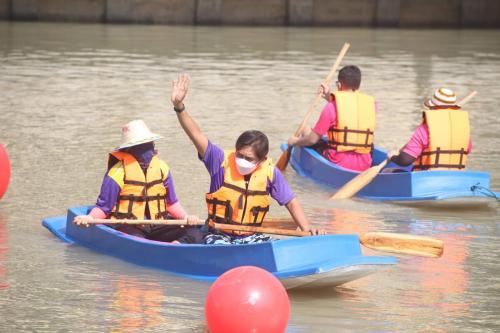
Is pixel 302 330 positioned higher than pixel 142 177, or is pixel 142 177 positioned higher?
pixel 142 177

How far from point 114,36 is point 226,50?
10.1ft

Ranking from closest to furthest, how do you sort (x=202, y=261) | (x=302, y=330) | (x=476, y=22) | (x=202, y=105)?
(x=302, y=330)
(x=202, y=261)
(x=202, y=105)
(x=476, y=22)

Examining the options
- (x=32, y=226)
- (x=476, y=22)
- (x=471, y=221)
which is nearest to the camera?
(x=32, y=226)

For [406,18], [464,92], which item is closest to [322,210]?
[464,92]

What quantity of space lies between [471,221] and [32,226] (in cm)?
345

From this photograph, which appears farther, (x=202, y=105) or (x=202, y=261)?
(x=202, y=105)

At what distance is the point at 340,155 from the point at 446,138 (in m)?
1.25

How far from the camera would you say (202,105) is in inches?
623

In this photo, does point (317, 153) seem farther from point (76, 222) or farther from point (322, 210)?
point (76, 222)

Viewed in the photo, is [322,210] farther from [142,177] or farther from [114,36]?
[114,36]

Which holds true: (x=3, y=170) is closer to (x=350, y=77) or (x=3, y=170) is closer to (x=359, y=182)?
(x=359, y=182)

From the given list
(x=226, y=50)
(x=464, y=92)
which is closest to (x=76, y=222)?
Result: (x=464, y=92)

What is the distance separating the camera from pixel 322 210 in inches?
412

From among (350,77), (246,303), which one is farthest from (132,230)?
(350,77)
